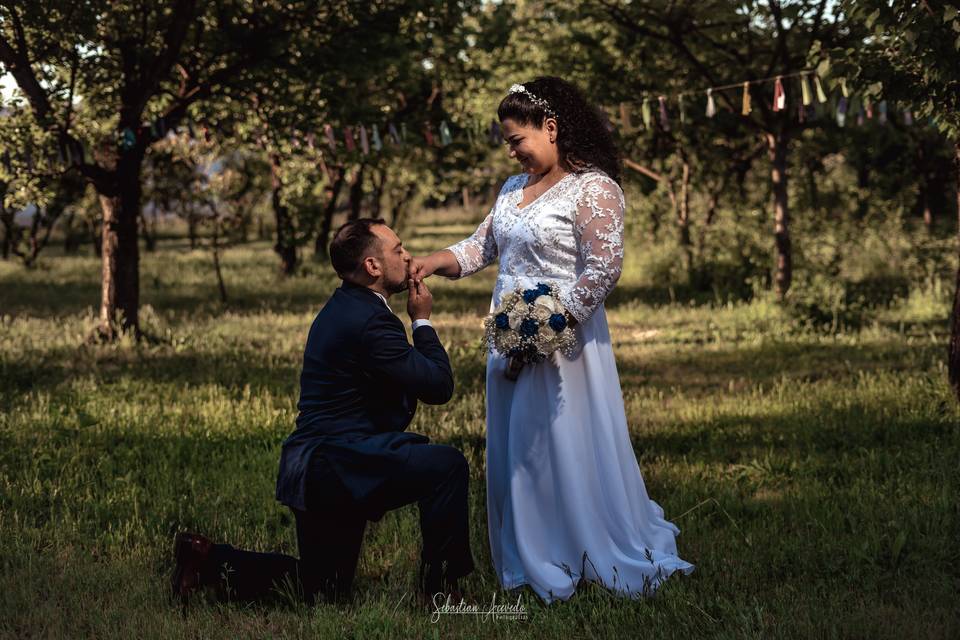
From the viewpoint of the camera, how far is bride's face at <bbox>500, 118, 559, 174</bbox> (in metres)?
4.88

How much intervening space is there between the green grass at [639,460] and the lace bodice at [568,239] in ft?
4.77

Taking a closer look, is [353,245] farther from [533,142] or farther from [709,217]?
[709,217]

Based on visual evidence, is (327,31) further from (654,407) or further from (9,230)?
(9,230)

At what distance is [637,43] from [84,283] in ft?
44.0

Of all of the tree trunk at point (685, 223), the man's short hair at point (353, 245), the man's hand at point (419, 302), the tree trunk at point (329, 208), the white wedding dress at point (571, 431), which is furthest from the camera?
the tree trunk at point (329, 208)

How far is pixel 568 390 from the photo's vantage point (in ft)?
16.3

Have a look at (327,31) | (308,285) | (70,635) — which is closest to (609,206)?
(70,635)

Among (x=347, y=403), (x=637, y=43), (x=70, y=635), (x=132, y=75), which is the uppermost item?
(x=637, y=43)

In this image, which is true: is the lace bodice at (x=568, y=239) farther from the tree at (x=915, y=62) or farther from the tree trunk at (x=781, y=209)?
the tree trunk at (x=781, y=209)

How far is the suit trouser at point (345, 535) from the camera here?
4.28 metres

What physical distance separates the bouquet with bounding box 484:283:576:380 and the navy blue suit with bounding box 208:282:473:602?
1.59ft

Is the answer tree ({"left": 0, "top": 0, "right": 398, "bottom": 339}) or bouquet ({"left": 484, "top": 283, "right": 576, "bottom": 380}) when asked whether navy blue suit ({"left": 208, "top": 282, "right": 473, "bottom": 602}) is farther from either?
tree ({"left": 0, "top": 0, "right": 398, "bottom": 339})

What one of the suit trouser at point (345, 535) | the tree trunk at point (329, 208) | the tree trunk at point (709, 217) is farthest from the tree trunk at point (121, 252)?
the tree trunk at point (329, 208)

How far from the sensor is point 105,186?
12430mm
